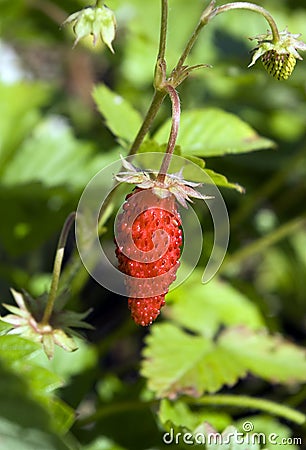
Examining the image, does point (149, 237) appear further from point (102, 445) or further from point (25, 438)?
Answer: point (102, 445)

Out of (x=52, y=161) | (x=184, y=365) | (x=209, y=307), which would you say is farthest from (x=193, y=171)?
(x=52, y=161)

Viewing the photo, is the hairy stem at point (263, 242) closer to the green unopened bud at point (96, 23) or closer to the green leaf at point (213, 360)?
the green leaf at point (213, 360)

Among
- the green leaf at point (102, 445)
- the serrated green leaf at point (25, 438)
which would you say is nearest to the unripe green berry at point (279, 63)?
the serrated green leaf at point (25, 438)

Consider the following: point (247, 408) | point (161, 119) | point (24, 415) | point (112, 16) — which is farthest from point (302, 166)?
point (24, 415)

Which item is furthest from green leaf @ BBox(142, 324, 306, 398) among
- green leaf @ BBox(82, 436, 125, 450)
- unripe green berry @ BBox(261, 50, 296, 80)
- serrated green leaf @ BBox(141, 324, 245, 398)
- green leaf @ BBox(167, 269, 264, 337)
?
unripe green berry @ BBox(261, 50, 296, 80)

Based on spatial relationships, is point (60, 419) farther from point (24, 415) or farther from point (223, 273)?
point (223, 273)

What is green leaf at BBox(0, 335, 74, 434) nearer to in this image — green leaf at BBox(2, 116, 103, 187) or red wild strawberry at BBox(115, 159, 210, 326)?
red wild strawberry at BBox(115, 159, 210, 326)
